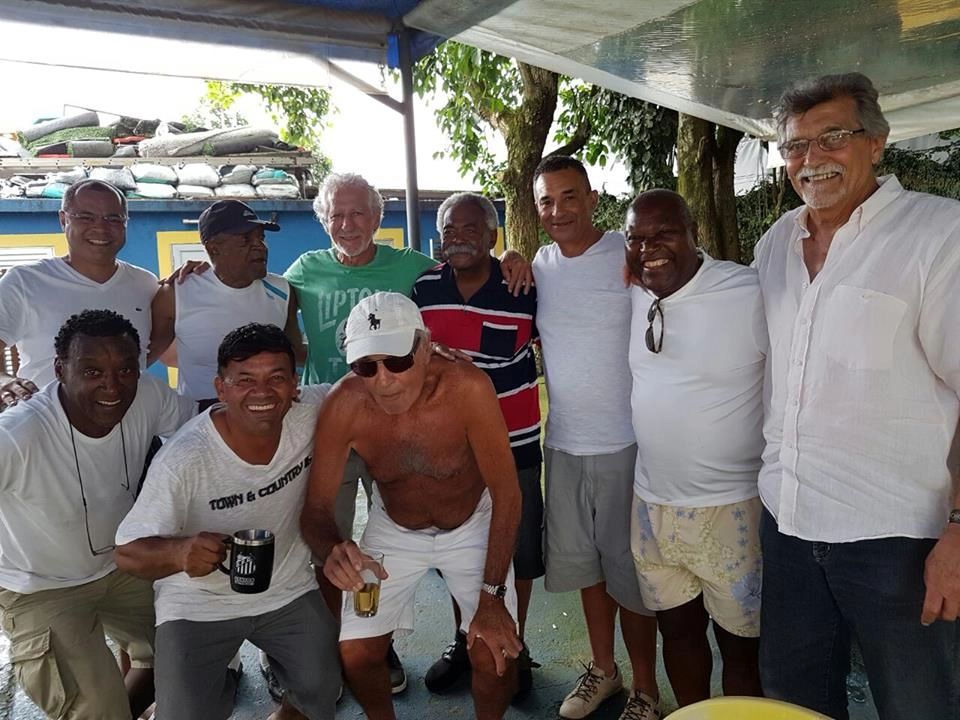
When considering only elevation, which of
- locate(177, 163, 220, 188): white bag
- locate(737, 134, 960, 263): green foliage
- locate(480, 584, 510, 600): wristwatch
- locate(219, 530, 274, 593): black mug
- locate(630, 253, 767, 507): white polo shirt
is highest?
locate(177, 163, 220, 188): white bag

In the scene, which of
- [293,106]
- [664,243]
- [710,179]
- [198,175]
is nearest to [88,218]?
[664,243]

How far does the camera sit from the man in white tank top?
352 centimetres

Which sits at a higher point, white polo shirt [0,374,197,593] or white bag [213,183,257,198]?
white bag [213,183,257,198]

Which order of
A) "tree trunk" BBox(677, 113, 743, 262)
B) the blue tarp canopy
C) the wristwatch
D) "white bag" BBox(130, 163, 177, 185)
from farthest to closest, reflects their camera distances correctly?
"white bag" BBox(130, 163, 177, 185), "tree trunk" BBox(677, 113, 743, 262), the blue tarp canopy, the wristwatch

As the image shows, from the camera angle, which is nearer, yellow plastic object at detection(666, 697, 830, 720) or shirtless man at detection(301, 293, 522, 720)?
yellow plastic object at detection(666, 697, 830, 720)

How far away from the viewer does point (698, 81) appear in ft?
16.7

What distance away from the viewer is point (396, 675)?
3436 millimetres

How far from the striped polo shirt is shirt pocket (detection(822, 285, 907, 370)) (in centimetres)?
153

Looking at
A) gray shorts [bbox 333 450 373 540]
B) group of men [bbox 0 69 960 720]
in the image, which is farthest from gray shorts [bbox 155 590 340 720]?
gray shorts [bbox 333 450 373 540]

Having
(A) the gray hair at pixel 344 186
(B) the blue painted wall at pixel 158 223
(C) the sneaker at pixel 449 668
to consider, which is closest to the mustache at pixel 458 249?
(A) the gray hair at pixel 344 186

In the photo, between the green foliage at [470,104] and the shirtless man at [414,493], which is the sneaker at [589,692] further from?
the green foliage at [470,104]

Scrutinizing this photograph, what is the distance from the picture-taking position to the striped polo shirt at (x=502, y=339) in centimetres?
334

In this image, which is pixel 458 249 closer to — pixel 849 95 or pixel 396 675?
pixel 849 95

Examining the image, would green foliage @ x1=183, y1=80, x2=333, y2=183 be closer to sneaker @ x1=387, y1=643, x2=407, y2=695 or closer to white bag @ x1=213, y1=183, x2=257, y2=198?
white bag @ x1=213, y1=183, x2=257, y2=198
